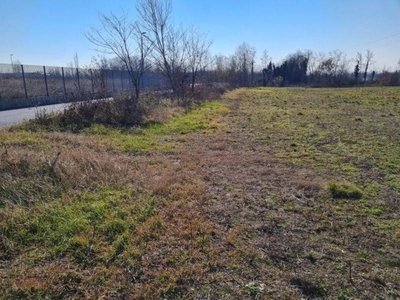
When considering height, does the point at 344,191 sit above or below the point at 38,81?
below

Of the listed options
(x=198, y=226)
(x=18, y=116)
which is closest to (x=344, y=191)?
(x=198, y=226)

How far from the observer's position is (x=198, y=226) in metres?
3.55

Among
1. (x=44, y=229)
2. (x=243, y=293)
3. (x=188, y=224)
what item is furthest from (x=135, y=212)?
(x=243, y=293)

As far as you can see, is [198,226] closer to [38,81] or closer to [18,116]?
[18,116]

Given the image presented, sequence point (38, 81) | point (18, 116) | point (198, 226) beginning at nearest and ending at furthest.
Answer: point (198, 226) < point (18, 116) < point (38, 81)

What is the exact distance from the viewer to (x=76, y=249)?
3055 mm

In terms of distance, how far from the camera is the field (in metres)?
2.59

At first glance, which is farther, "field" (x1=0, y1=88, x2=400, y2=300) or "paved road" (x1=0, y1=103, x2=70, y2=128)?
"paved road" (x1=0, y1=103, x2=70, y2=128)

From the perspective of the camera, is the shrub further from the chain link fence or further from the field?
the chain link fence

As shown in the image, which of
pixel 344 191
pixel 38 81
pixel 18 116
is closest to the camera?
pixel 344 191

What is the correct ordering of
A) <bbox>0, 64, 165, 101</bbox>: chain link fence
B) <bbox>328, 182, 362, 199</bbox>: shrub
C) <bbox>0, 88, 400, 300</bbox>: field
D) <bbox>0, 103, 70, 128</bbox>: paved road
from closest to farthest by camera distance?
<bbox>0, 88, 400, 300</bbox>: field, <bbox>328, 182, 362, 199</bbox>: shrub, <bbox>0, 103, 70, 128</bbox>: paved road, <bbox>0, 64, 165, 101</bbox>: chain link fence

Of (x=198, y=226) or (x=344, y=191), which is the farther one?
(x=344, y=191)

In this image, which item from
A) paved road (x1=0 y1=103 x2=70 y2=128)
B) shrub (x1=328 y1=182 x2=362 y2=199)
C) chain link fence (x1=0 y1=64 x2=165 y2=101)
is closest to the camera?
shrub (x1=328 y1=182 x2=362 y2=199)

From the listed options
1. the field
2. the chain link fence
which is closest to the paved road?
the chain link fence
